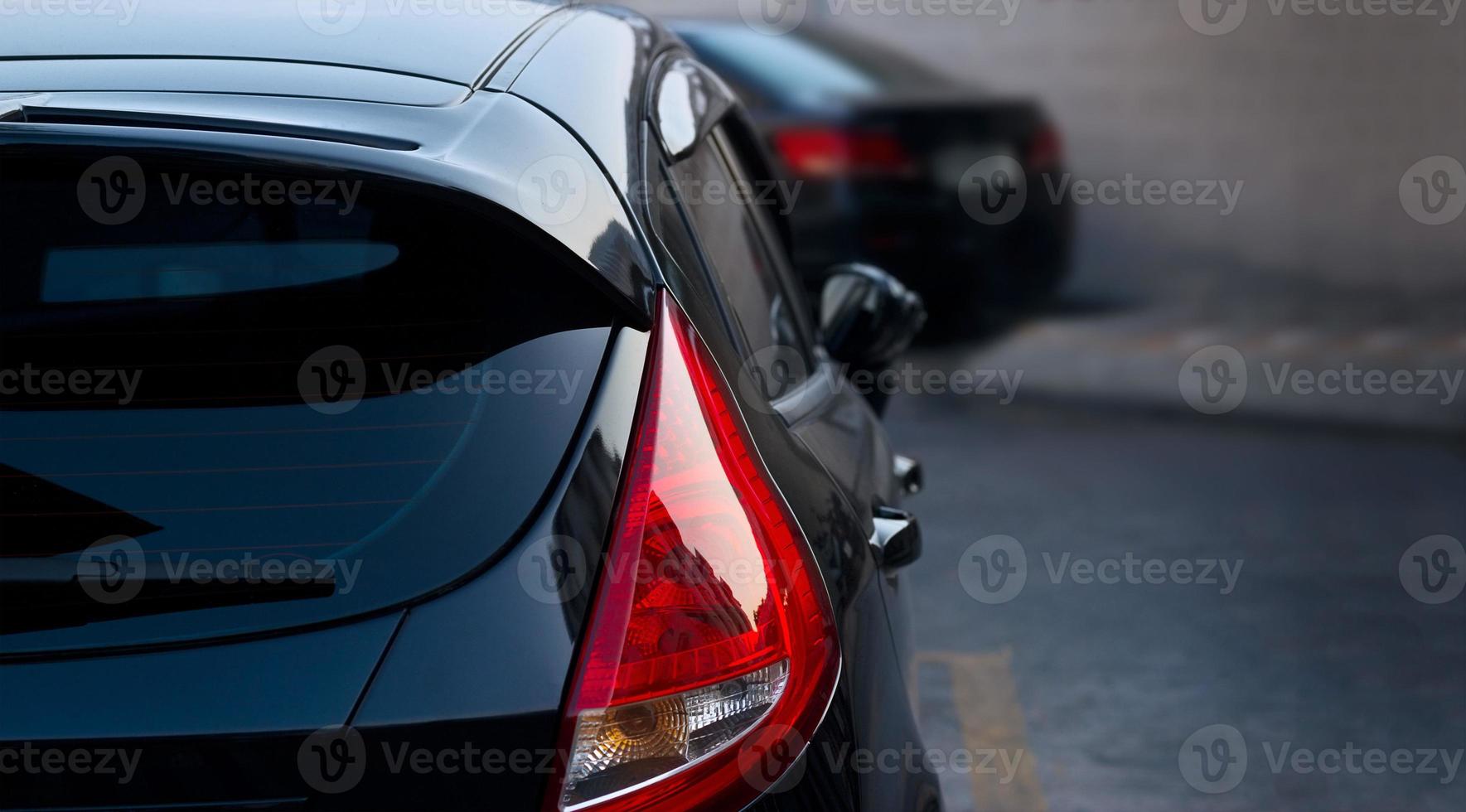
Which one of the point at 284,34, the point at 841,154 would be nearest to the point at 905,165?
the point at 841,154

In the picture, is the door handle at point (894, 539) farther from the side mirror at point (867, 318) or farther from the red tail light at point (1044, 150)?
the red tail light at point (1044, 150)

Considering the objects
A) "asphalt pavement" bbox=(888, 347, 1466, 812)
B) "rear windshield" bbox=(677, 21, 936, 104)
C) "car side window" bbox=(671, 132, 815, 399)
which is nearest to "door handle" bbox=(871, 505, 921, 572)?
"car side window" bbox=(671, 132, 815, 399)

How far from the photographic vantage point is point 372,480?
141cm

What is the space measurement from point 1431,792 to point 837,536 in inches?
91.9

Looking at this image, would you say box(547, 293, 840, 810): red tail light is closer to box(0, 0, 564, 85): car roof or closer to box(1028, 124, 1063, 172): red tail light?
box(0, 0, 564, 85): car roof

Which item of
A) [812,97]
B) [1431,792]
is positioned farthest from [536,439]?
[812,97]

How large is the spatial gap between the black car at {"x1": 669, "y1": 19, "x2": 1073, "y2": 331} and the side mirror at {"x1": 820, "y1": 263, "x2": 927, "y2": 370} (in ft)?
14.0

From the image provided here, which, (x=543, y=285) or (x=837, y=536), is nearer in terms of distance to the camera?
(x=543, y=285)

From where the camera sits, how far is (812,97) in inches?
288

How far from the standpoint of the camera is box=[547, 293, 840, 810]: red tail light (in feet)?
4.50

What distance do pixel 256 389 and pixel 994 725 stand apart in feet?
8.94

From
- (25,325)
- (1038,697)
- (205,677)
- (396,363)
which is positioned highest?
(25,325)

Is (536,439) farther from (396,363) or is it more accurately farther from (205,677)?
(205,677)

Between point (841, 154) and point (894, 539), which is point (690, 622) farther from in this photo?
point (841, 154)
